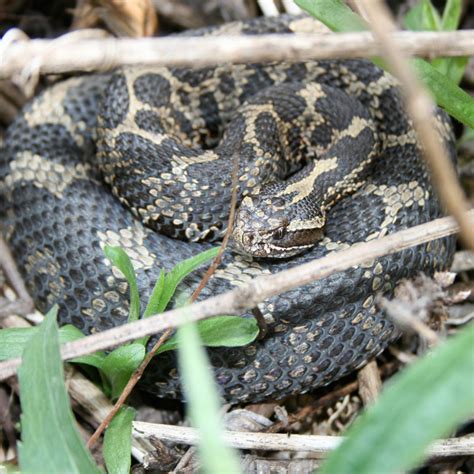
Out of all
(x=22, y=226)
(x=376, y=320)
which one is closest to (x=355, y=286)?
(x=376, y=320)

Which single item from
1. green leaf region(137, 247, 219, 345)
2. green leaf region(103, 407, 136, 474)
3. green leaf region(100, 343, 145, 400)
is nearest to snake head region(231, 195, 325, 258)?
green leaf region(137, 247, 219, 345)

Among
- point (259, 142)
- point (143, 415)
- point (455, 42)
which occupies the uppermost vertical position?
point (259, 142)

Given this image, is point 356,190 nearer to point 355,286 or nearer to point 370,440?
point 355,286

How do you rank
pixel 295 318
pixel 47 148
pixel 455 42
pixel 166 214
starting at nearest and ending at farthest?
pixel 455 42
pixel 295 318
pixel 166 214
pixel 47 148

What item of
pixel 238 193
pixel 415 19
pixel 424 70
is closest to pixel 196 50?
pixel 424 70

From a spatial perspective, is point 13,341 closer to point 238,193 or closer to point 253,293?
point 253,293

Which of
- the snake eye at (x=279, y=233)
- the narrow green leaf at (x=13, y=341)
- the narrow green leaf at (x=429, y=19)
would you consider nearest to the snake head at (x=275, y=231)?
the snake eye at (x=279, y=233)
